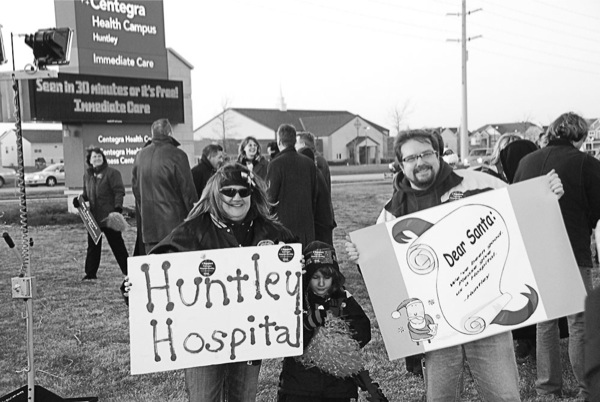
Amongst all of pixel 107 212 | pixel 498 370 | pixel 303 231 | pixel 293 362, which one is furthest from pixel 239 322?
pixel 107 212

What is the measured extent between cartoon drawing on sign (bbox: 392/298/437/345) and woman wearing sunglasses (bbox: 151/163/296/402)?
0.75 metres

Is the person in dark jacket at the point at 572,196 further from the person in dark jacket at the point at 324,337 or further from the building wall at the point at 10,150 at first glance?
the building wall at the point at 10,150

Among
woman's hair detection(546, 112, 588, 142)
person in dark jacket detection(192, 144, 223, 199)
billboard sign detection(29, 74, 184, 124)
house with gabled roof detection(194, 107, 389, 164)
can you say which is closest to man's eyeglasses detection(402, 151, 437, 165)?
woman's hair detection(546, 112, 588, 142)

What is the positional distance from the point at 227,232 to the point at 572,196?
7.85 ft

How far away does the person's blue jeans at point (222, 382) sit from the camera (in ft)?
10.6

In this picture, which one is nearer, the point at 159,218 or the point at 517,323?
the point at 517,323

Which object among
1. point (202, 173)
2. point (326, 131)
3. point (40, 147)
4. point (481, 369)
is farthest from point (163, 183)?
point (40, 147)

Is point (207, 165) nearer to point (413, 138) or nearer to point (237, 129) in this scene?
point (413, 138)

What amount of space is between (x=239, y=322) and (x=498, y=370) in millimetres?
1360

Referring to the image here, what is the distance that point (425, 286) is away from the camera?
3.21 meters

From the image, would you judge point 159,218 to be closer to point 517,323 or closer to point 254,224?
point 254,224

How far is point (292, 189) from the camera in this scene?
630cm

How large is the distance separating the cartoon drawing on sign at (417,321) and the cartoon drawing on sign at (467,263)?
0.33ft

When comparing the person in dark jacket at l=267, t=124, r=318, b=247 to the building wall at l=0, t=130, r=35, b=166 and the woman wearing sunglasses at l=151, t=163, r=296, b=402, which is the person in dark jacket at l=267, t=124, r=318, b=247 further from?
the building wall at l=0, t=130, r=35, b=166
